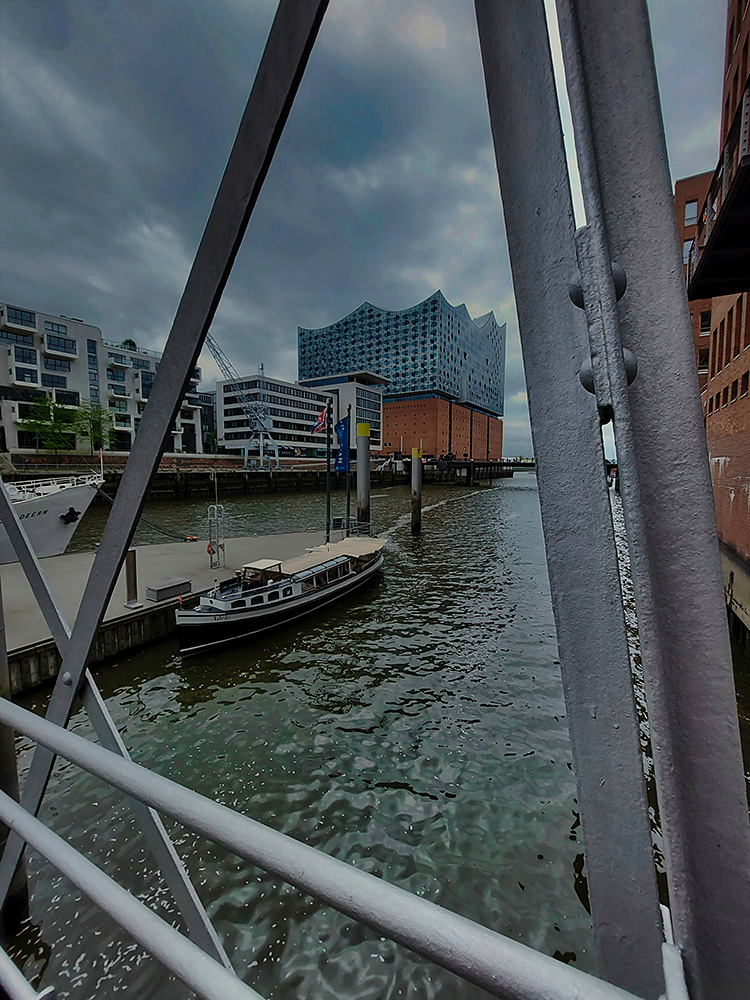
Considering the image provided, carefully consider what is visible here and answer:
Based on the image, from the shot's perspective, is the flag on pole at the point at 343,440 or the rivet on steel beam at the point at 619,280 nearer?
the rivet on steel beam at the point at 619,280

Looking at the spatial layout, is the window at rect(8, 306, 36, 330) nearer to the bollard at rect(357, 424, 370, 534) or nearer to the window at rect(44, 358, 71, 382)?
the window at rect(44, 358, 71, 382)

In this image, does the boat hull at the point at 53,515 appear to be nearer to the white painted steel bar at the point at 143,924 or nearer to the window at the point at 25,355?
the white painted steel bar at the point at 143,924

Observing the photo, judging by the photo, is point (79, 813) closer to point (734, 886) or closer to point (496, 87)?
point (734, 886)

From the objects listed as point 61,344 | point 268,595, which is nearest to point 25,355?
point 61,344

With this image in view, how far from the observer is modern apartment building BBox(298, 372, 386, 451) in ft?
312

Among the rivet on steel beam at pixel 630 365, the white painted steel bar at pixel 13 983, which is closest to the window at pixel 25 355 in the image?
the white painted steel bar at pixel 13 983

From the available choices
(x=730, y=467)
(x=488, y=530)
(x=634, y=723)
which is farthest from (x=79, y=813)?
(x=488, y=530)

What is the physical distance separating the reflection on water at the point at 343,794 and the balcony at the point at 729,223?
790cm

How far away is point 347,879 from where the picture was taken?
0.70 m

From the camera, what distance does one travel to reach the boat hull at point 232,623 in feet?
28.4

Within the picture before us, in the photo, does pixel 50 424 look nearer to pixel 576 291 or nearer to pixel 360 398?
pixel 576 291

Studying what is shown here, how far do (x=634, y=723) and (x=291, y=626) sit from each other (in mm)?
10392

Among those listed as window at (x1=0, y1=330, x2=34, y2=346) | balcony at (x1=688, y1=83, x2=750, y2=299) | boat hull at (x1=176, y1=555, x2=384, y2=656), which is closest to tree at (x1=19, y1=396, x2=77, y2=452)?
window at (x1=0, y1=330, x2=34, y2=346)

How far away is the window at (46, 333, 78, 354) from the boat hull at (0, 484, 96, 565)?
4986cm
